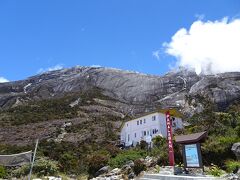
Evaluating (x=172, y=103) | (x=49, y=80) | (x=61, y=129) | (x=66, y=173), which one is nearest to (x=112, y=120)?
(x=61, y=129)

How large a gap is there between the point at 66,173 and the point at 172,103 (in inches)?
2399

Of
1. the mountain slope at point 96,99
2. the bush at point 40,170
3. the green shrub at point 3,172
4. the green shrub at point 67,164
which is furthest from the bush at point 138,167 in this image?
the mountain slope at point 96,99

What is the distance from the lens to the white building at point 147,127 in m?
52.8

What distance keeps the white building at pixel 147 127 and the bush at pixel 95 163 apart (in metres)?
14.3

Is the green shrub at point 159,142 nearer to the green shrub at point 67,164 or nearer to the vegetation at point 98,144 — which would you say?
the vegetation at point 98,144

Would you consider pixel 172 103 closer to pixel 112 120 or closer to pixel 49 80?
pixel 112 120

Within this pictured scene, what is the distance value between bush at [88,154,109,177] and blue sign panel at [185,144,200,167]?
15.7 m

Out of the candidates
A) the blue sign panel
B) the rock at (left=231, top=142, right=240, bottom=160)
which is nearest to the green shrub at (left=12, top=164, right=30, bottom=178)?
the blue sign panel

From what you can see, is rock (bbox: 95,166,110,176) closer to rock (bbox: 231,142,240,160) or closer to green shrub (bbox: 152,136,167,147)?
green shrub (bbox: 152,136,167,147)

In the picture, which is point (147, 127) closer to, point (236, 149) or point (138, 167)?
point (138, 167)

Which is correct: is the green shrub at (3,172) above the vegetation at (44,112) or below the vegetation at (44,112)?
below

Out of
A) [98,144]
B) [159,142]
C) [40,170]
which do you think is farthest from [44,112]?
[40,170]

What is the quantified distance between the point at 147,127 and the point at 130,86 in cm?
6867

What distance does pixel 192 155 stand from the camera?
21.5 m
